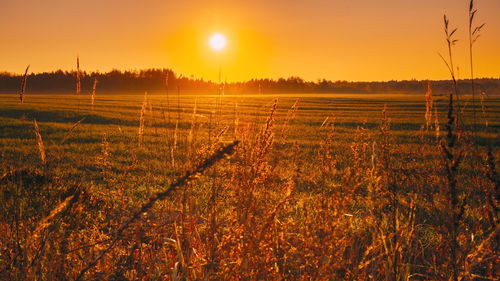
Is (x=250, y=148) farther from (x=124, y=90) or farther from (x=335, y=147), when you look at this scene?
(x=124, y=90)

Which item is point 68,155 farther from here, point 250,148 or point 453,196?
point 453,196

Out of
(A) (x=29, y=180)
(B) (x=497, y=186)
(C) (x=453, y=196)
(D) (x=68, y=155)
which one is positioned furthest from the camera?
(D) (x=68, y=155)

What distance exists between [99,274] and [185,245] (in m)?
0.57

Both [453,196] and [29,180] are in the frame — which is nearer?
[453,196]

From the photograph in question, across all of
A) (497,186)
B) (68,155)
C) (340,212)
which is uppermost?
(497,186)

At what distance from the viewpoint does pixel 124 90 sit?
79688 mm

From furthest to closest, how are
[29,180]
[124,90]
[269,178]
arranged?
1. [124,90]
2. [29,180]
3. [269,178]

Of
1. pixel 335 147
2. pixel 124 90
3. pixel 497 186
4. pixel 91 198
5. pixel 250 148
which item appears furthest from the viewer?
A: pixel 124 90

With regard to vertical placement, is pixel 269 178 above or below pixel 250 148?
below

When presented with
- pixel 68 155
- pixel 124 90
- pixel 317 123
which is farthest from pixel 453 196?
pixel 124 90

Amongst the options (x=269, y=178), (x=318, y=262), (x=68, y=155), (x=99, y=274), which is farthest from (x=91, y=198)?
(x=68, y=155)

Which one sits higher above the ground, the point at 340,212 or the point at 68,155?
the point at 340,212

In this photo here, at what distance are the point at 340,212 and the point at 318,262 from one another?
0.86 feet

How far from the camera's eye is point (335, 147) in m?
10.6
